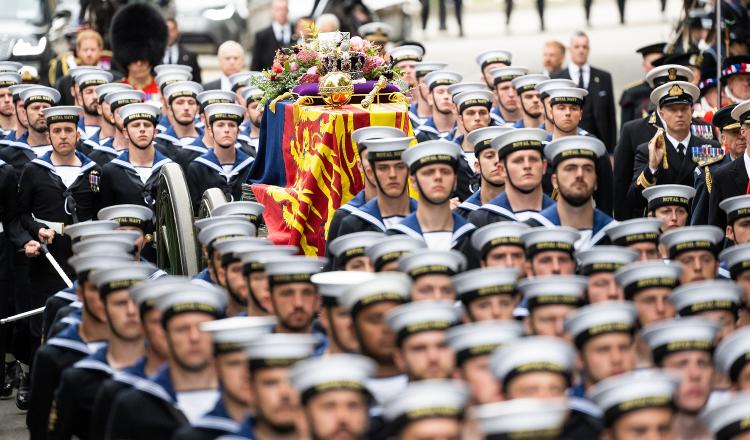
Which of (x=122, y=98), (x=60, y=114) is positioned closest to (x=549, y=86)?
(x=122, y=98)

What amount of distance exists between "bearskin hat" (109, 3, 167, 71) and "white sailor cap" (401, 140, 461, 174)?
A: 854 centimetres

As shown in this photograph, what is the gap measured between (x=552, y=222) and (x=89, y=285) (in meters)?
2.91

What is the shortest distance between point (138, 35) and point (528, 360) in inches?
480

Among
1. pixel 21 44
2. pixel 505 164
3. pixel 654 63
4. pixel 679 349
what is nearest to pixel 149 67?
pixel 21 44

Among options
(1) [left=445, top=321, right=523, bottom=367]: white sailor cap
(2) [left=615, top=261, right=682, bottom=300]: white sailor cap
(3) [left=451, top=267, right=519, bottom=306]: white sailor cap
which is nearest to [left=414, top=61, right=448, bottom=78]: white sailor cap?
(2) [left=615, top=261, right=682, bottom=300]: white sailor cap

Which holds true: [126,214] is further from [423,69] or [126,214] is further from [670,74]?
[423,69]

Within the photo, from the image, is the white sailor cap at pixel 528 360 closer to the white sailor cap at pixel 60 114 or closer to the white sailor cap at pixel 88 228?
the white sailor cap at pixel 88 228

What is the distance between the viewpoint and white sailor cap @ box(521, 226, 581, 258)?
9539 mm

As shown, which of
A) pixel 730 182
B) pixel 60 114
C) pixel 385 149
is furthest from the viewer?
pixel 60 114

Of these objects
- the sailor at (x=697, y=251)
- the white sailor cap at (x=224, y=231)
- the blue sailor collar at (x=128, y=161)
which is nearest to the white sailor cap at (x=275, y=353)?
the white sailor cap at (x=224, y=231)

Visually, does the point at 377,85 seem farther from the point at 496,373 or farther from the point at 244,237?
the point at 496,373

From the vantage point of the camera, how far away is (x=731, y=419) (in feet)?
23.2

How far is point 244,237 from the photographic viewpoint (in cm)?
997

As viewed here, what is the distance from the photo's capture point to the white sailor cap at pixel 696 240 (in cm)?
962
